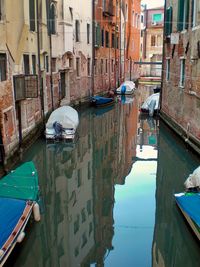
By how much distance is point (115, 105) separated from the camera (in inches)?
858

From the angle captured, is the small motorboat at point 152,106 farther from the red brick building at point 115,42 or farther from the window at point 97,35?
the window at point 97,35

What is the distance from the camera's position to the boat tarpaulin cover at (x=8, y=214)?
16.1 feet

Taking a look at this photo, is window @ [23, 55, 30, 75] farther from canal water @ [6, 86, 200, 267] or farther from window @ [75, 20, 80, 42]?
window @ [75, 20, 80, 42]

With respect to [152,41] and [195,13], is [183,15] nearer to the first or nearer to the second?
[195,13]

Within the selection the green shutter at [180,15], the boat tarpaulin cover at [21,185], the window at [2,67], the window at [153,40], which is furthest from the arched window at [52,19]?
the window at [153,40]

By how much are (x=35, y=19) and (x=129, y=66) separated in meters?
22.9

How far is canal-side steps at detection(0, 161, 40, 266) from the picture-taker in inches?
192

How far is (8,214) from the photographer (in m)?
5.37

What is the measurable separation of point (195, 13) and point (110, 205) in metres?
6.73

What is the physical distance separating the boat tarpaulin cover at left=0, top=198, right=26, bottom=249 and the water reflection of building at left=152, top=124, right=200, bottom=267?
2272 mm

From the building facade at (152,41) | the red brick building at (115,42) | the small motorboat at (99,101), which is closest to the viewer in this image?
the small motorboat at (99,101)

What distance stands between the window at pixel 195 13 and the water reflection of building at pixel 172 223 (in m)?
4.04

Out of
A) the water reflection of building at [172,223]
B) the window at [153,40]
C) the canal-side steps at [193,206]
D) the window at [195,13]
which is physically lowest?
the water reflection of building at [172,223]

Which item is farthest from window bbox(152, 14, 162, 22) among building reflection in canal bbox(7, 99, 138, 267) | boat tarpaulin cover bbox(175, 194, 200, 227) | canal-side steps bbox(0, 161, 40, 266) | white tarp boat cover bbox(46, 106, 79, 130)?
boat tarpaulin cover bbox(175, 194, 200, 227)
